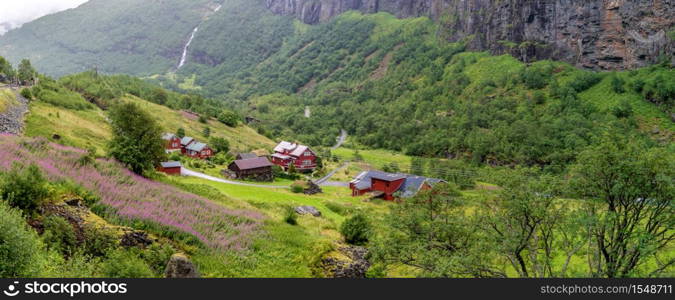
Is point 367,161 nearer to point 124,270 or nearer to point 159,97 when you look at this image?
point 159,97

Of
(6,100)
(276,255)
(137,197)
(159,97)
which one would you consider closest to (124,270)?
(137,197)

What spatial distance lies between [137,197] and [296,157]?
70537mm

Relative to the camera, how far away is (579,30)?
431 feet

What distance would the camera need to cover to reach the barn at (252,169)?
71562 millimetres

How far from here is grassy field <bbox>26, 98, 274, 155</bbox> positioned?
45034 millimetres

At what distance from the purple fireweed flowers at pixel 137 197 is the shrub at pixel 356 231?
6189 mm

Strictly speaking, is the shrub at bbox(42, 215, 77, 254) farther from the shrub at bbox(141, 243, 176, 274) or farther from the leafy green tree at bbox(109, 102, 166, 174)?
the leafy green tree at bbox(109, 102, 166, 174)

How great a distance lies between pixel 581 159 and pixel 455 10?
188 m

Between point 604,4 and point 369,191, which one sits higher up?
point 604,4

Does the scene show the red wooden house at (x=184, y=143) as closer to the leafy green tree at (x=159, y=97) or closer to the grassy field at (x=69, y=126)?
the grassy field at (x=69, y=126)

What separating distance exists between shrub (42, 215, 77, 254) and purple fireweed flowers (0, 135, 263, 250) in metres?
2.28

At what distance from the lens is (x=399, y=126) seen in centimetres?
14750
